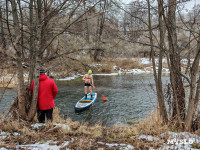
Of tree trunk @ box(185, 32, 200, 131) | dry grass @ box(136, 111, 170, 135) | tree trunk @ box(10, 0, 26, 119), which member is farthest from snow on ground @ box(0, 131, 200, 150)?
tree trunk @ box(10, 0, 26, 119)

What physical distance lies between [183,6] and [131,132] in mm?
2917

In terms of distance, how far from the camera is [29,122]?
3.76m

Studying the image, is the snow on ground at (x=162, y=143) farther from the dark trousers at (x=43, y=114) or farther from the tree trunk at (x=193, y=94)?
the dark trousers at (x=43, y=114)

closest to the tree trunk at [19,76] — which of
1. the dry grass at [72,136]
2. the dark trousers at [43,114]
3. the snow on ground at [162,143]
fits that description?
the dry grass at [72,136]

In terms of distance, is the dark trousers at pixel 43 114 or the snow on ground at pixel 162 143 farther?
the dark trousers at pixel 43 114

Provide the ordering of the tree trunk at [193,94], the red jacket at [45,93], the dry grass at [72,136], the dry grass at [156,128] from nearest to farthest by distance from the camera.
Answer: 1. the dry grass at [72,136]
2. the tree trunk at [193,94]
3. the dry grass at [156,128]
4. the red jacket at [45,93]

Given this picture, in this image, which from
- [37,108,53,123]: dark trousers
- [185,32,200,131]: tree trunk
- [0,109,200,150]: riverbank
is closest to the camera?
[0,109,200,150]: riverbank

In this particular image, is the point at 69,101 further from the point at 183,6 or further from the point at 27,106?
the point at 183,6

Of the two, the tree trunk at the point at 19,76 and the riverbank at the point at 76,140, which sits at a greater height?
the tree trunk at the point at 19,76

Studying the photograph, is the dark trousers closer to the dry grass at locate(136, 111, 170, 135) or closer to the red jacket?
the red jacket

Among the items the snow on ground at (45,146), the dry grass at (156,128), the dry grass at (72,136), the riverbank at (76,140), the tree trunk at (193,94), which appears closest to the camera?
the snow on ground at (45,146)

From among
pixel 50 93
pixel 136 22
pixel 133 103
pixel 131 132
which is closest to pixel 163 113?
pixel 131 132

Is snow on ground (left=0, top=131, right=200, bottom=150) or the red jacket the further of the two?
the red jacket

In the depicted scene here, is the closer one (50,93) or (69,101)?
(50,93)
